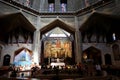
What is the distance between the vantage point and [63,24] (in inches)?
753

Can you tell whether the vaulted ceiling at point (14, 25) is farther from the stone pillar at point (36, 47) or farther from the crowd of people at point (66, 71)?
the crowd of people at point (66, 71)

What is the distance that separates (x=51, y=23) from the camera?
740 inches

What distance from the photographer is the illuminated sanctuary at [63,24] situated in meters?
16.3

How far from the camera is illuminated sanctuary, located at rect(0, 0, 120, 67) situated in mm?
16297

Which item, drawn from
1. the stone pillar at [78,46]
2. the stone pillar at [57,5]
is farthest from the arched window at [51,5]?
the stone pillar at [78,46]

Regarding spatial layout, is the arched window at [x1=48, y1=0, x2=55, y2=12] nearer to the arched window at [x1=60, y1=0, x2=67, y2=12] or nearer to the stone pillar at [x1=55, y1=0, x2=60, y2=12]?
the stone pillar at [x1=55, y1=0, x2=60, y2=12]

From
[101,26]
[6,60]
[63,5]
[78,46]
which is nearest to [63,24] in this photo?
[63,5]

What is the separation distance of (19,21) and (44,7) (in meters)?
4.85

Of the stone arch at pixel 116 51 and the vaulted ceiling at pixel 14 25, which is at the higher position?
the vaulted ceiling at pixel 14 25

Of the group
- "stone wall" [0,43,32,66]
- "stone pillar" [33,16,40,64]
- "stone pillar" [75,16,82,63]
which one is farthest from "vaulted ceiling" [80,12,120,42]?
"stone wall" [0,43,32,66]

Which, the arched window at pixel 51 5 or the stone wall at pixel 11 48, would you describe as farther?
the arched window at pixel 51 5

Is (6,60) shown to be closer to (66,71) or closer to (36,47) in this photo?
(36,47)

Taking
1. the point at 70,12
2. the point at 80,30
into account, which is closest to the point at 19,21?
the point at 70,12

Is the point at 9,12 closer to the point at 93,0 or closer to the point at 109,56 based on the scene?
the point at 93,0
